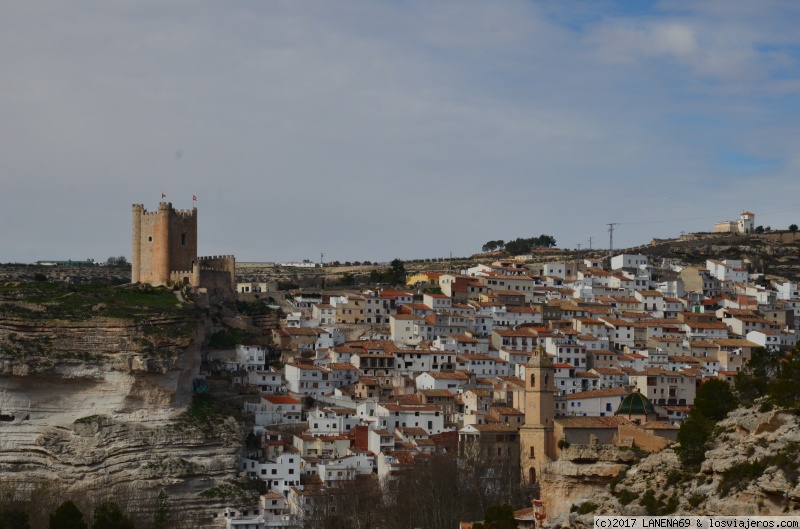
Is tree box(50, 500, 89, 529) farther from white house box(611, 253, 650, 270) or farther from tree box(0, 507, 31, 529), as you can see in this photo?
white house box(611, 253, 650, 270)

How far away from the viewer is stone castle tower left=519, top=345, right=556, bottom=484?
48.7 m

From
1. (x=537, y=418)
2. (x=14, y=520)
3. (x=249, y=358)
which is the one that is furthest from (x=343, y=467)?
(x=14, y=520)

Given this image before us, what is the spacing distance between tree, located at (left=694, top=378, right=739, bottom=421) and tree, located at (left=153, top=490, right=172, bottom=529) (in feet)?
58.2

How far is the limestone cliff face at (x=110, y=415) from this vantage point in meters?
50.1

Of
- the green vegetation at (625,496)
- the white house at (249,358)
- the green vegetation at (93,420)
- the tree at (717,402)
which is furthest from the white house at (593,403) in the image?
the green vegetation at (625,496)

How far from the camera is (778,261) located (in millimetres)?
89188

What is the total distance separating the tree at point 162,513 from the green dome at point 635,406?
1594 cm

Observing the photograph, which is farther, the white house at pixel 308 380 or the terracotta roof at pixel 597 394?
the white house at pixel 308 380

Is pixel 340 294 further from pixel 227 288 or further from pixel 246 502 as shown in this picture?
pixel 246 502

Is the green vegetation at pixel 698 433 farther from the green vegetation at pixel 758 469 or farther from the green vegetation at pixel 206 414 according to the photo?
the green vegetation at pixel 206 414

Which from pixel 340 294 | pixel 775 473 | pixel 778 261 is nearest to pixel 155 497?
pixel 340 294

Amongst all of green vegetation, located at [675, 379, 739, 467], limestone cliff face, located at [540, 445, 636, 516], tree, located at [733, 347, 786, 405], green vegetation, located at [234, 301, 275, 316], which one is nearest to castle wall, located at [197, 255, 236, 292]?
green vegetation, located at [234, 301, 275, 316]

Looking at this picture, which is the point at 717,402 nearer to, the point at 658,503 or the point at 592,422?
the point at 592,422

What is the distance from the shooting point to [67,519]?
40.4 meters
